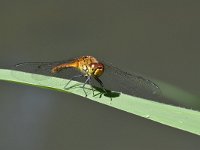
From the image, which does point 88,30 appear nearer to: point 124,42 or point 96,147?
point 124,42

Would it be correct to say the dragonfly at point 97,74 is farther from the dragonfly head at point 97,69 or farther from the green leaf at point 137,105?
the green leaf at point 137,105

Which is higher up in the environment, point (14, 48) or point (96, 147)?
point (14, 48)

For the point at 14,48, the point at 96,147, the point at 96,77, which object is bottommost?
the point at 96,147

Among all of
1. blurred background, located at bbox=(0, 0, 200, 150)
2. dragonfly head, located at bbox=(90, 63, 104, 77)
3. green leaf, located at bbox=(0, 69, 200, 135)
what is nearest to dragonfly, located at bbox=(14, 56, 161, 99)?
dragonfly head, located at bbox=(90, 63, 104, 77)

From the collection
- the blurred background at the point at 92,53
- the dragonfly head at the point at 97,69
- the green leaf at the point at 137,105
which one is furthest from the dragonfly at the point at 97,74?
the blurred background at the point at 92,53

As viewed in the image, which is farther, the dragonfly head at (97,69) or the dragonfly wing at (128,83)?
the dragonfly head at (97,69)

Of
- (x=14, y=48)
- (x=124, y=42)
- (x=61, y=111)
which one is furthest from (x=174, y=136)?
(x=14, y=48)

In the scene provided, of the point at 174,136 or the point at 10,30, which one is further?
the point at 10,30
